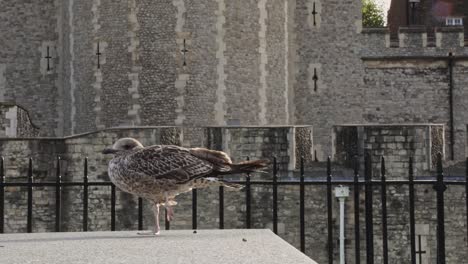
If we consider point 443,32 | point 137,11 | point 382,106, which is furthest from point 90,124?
point 443,32

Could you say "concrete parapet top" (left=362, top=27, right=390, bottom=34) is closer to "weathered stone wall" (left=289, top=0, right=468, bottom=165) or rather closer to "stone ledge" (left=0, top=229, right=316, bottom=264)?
Answer: "weathered stone wall" (left=289, top=0, right=468, bottom=165)

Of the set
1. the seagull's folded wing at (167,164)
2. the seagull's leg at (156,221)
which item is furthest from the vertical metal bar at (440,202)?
the seagull's leg at (156,221)

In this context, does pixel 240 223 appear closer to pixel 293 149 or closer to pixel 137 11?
pixel 293 149

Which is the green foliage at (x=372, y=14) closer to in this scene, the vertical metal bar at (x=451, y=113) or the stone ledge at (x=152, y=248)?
the vertical metal bar at (x=451, y=113)

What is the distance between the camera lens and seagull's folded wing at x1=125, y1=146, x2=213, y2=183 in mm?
5930

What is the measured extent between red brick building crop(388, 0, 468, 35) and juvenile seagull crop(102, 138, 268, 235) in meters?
21.3

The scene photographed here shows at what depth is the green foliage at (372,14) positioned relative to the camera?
3572cm

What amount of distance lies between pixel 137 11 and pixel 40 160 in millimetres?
5685

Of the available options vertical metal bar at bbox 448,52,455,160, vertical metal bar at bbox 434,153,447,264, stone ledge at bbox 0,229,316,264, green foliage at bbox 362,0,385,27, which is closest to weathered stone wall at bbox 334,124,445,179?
vertical metal bar at bbox 434,153,447,264

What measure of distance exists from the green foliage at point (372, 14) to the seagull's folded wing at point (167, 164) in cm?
2993

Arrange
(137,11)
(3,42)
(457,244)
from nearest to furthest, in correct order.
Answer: (457,244) < (137,11) < (3,42)

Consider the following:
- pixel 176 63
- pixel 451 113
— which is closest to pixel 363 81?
pixel 451 113

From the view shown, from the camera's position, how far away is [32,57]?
67.1 feet

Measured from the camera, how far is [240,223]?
39.4ft
